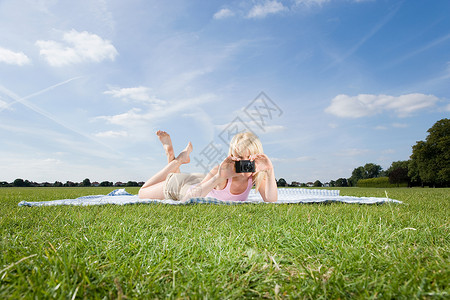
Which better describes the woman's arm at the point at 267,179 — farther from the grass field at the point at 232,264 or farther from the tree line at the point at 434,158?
the tree line at the point at 434,158

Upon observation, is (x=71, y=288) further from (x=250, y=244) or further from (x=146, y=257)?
(x=250, y=244)

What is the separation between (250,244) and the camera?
1.86 metres

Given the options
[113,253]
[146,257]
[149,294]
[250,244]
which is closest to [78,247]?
[113,253]

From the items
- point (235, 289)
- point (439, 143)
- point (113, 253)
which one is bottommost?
point (235, 289)

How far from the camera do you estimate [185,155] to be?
629 cm

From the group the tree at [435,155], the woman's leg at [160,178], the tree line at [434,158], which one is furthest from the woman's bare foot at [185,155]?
the tree at [435,155]

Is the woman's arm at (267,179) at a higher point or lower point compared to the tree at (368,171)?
lower

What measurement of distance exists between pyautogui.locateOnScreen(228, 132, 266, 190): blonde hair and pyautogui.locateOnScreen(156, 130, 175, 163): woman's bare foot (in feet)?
4.87

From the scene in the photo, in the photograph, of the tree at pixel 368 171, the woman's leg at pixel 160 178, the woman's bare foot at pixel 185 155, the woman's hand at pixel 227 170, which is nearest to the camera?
the woman's hand at pixel 227 170

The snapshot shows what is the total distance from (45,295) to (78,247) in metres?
0.64

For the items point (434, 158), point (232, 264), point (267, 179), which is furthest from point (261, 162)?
point (434, 158)

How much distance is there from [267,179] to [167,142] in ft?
7.81

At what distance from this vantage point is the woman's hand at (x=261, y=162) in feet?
15.9

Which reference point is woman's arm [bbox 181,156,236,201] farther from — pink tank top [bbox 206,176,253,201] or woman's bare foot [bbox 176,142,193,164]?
woman's bare foot [bbox 176,142,193,164]
